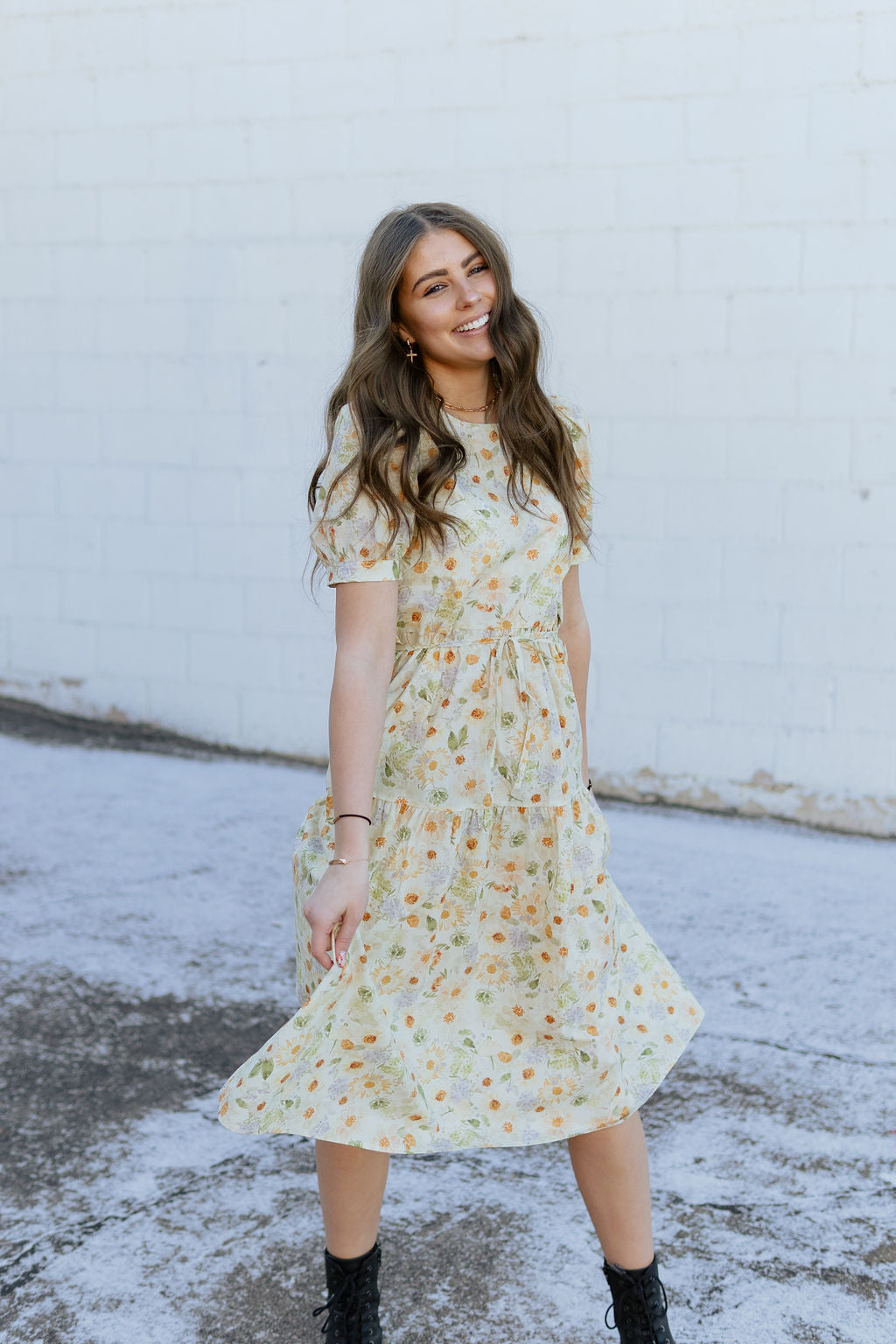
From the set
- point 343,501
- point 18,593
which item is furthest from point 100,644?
point 343,501

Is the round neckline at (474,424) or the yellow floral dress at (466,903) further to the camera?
the round neckline at (474,424)

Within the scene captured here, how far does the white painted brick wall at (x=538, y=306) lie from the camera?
13.5 feet

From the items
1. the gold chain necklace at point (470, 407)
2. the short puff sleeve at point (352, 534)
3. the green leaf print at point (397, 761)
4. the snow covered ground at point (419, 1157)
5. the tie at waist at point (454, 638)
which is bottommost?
the snow covered ground at point (419, 1157)

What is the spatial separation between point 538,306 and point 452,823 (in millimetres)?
2500

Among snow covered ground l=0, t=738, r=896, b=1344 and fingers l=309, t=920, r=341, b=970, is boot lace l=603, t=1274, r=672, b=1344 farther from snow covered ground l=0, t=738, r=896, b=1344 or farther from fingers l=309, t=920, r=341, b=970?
fingers l=309, t=920, r=341, b=970

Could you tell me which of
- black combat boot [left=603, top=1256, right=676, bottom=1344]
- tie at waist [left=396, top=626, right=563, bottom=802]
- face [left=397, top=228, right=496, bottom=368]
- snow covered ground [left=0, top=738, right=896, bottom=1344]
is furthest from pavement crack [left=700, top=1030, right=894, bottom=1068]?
Answer: face [left=397, top=228, right=496, bottom=368]

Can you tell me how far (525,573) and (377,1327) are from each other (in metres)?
1.00

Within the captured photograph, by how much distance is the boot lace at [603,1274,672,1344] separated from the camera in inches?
67.1

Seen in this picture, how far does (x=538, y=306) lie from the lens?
3848 mm

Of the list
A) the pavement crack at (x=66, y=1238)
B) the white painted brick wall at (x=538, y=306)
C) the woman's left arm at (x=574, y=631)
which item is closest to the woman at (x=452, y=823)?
the woman's left arm at (x=574, y=631)

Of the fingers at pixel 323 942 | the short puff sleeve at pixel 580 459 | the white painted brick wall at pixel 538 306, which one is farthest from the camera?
the white painted brick wall at pixel 538 306

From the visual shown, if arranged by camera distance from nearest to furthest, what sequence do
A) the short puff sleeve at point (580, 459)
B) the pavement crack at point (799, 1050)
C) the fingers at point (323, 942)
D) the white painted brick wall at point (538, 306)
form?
the fingers at point (323, 942)
the short puff sleeve at point (580, 459)
the pavement crack at point (799, 1050)
the white painted brick wall at point (538, 306)

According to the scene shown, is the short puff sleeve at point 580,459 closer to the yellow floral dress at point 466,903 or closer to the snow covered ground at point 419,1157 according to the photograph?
the yellow floral dress at point 466,903

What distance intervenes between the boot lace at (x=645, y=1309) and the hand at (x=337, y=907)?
0.60 metres
